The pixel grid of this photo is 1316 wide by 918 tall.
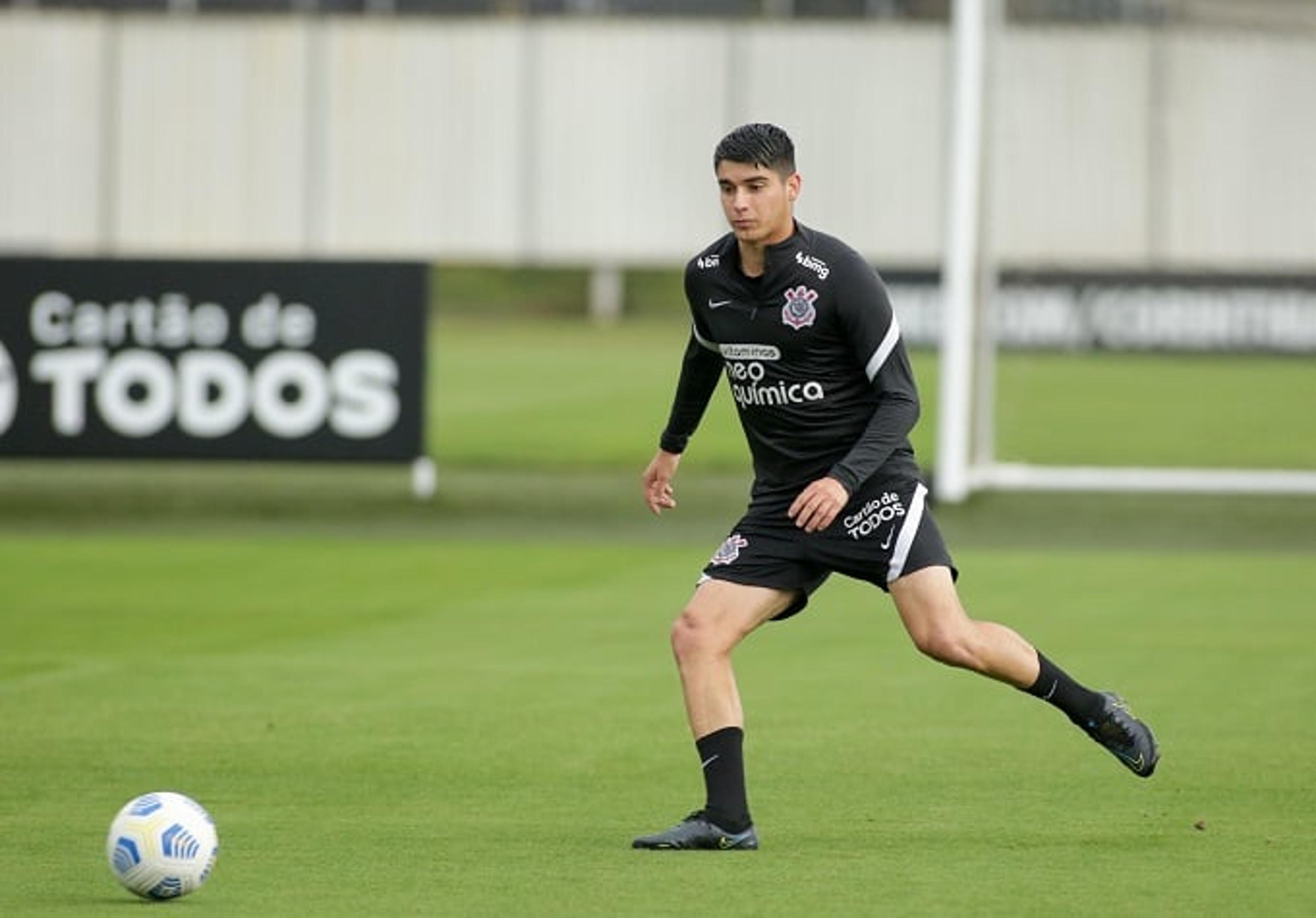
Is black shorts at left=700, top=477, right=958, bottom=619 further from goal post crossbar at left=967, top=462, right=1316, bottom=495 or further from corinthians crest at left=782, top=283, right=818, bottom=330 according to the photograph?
goal post crossbar at left=967, top=462, right=1316, bottom=495

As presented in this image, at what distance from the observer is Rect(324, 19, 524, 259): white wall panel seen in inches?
930

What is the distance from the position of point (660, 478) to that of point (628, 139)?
15192mm

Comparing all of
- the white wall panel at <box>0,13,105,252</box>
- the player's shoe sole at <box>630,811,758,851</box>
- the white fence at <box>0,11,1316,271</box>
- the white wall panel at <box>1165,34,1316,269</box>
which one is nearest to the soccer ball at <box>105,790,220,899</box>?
the player's shoe sole at <box>630,811,758,851</box>

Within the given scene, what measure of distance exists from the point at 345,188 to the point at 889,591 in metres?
16.1

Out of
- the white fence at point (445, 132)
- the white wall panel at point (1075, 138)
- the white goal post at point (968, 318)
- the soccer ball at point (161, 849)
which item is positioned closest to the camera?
the soccer ball at point (161, 849)

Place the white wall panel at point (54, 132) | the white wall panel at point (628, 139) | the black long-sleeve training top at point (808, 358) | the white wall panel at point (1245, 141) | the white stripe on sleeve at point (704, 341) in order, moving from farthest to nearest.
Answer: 1. the white wall panel at point (628, 139)
2. the white wall panel at point (54, 132)
3. the white wall panel at point (1245, 141)
4. the white stripe on sleeve at point (704, 341)
5. the black long-sleeve training top at point (808, 358)

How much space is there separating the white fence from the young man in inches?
551

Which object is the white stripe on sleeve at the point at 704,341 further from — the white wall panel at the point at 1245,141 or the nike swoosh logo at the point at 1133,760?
the white wall panel at the point at 1245,141

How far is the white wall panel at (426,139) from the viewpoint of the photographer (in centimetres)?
2361

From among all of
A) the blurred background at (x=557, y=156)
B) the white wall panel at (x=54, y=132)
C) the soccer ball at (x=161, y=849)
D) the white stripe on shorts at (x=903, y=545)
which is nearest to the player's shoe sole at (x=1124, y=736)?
the white stripe on shorts at (x=903, y=545)

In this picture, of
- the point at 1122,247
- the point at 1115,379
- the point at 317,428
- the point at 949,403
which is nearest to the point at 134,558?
the point at 317,428

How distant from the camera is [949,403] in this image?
64.7 feet

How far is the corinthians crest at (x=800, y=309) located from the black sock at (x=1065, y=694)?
1290mm

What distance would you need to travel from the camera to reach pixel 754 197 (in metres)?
7.82
